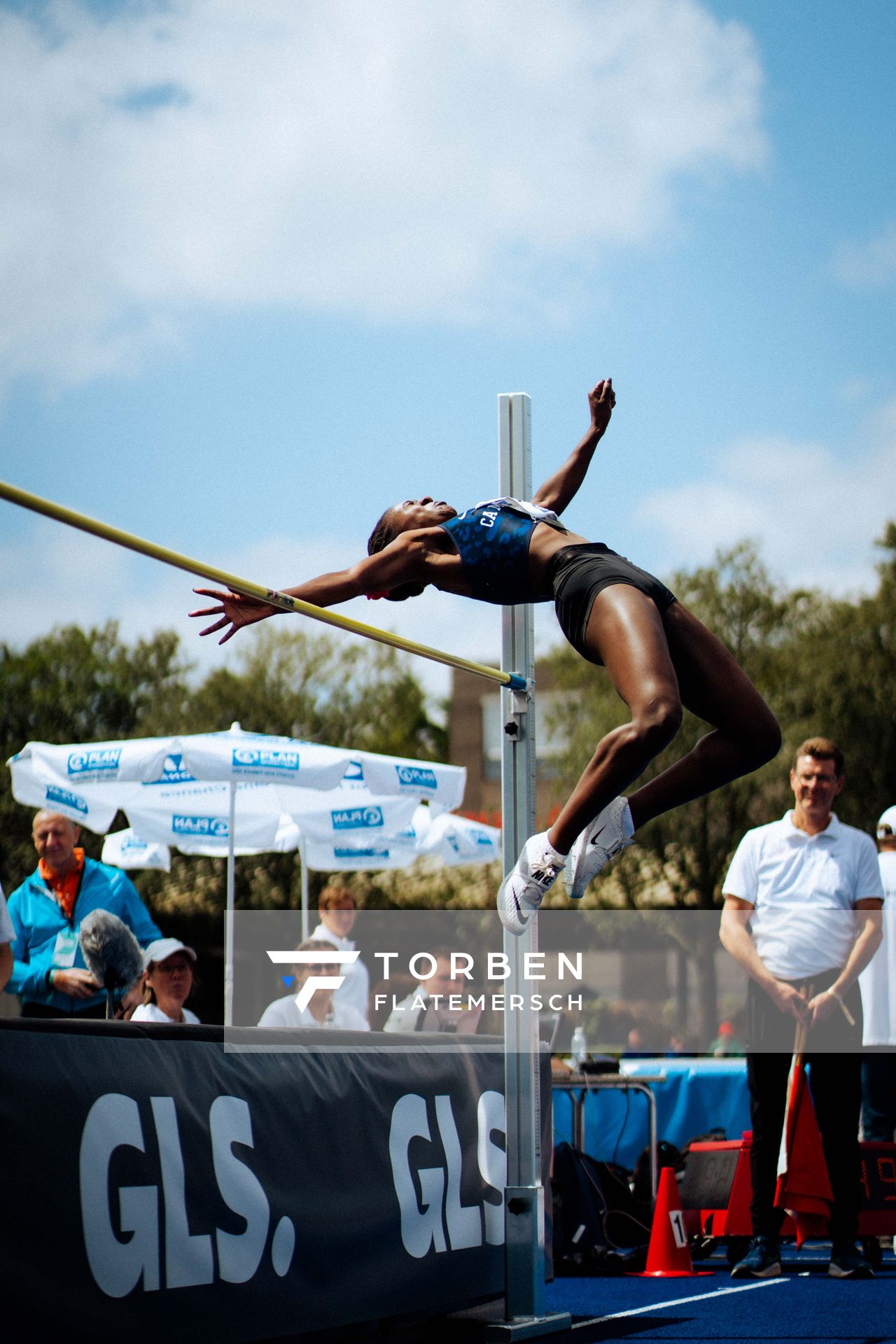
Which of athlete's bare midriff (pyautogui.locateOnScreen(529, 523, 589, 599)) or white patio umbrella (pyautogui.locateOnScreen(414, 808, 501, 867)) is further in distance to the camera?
white patio umbrella (pyautogui.locateOnScreen(414, 808, 501, 867))

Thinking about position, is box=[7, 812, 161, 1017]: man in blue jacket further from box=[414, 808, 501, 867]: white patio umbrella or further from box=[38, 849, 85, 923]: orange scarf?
box=[414, 808, 501, 867]: white patio umbrella

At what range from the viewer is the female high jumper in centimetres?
435

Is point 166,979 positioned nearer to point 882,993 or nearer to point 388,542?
point 388,542

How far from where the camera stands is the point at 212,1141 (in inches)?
159

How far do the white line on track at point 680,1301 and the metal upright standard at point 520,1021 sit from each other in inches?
8.3

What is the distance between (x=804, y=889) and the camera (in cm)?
686

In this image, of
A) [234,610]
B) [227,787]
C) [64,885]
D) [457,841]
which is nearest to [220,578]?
[234,610]

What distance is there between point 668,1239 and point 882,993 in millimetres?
1722

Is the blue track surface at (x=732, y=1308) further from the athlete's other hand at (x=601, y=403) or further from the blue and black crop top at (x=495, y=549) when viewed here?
the athlete's other hand at (x=601, y=403)

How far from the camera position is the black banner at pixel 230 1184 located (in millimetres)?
3422

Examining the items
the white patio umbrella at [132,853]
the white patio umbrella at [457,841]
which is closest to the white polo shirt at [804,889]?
the white patio umbrella at [457,841]

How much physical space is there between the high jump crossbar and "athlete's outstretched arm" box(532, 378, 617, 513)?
70 centimetres

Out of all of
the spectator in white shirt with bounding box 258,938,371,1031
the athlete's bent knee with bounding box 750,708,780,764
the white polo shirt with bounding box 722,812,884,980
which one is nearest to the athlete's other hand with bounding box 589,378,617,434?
the athlete's bent knee with bounding box 750,708,780,764

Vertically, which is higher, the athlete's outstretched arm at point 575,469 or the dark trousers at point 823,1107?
the athlete's outstretched arm at point 575,469
